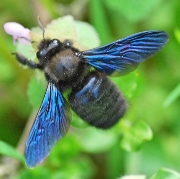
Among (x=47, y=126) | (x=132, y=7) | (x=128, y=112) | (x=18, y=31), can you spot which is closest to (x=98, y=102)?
(x=47, y=126)

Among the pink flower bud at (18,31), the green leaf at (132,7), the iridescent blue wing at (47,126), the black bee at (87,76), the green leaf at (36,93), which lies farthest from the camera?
the green leaf at (132,7)

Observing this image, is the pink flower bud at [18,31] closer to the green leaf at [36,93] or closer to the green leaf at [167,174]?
the green leaf at [36,93]

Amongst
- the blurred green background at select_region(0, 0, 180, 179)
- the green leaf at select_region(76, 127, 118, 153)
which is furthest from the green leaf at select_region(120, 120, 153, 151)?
the green leaf at select_region(76, 127, 118, 153)

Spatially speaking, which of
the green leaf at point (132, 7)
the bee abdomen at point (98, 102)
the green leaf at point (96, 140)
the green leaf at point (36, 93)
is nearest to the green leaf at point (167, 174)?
the bee abdomen at point (98, 102)

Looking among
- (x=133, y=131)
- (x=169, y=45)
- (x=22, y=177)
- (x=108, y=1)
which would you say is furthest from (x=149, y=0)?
(x=22, y=177)

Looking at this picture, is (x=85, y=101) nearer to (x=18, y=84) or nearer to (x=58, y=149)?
(x=58, y=149)

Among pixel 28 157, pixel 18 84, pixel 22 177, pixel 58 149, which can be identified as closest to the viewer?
pixel 28 157

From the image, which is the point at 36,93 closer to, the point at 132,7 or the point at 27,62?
the point at 27,62
